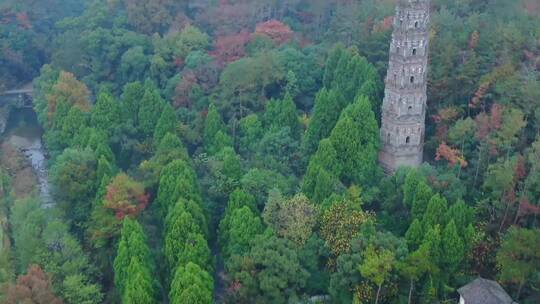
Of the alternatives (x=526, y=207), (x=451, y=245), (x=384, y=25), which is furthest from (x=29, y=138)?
(x=526, y=207)

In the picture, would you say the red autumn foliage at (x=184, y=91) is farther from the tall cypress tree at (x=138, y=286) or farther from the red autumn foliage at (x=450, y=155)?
the red autumn foliage at (x=450, y=155)

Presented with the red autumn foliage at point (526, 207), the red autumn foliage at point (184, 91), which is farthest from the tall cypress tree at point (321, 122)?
the red autumn foliage at point (526, 207)

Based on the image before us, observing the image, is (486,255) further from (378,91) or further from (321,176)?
(378,91)

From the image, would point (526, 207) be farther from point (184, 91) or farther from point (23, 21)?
point (23, 21)

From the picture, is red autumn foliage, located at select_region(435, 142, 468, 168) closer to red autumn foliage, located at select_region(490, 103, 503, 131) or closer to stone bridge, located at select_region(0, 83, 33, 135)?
red autumn foliage, located at select_region(490, 103, 503, 131)

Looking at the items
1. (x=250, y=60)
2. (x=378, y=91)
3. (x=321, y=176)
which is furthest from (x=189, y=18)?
(x=321, y=176)
